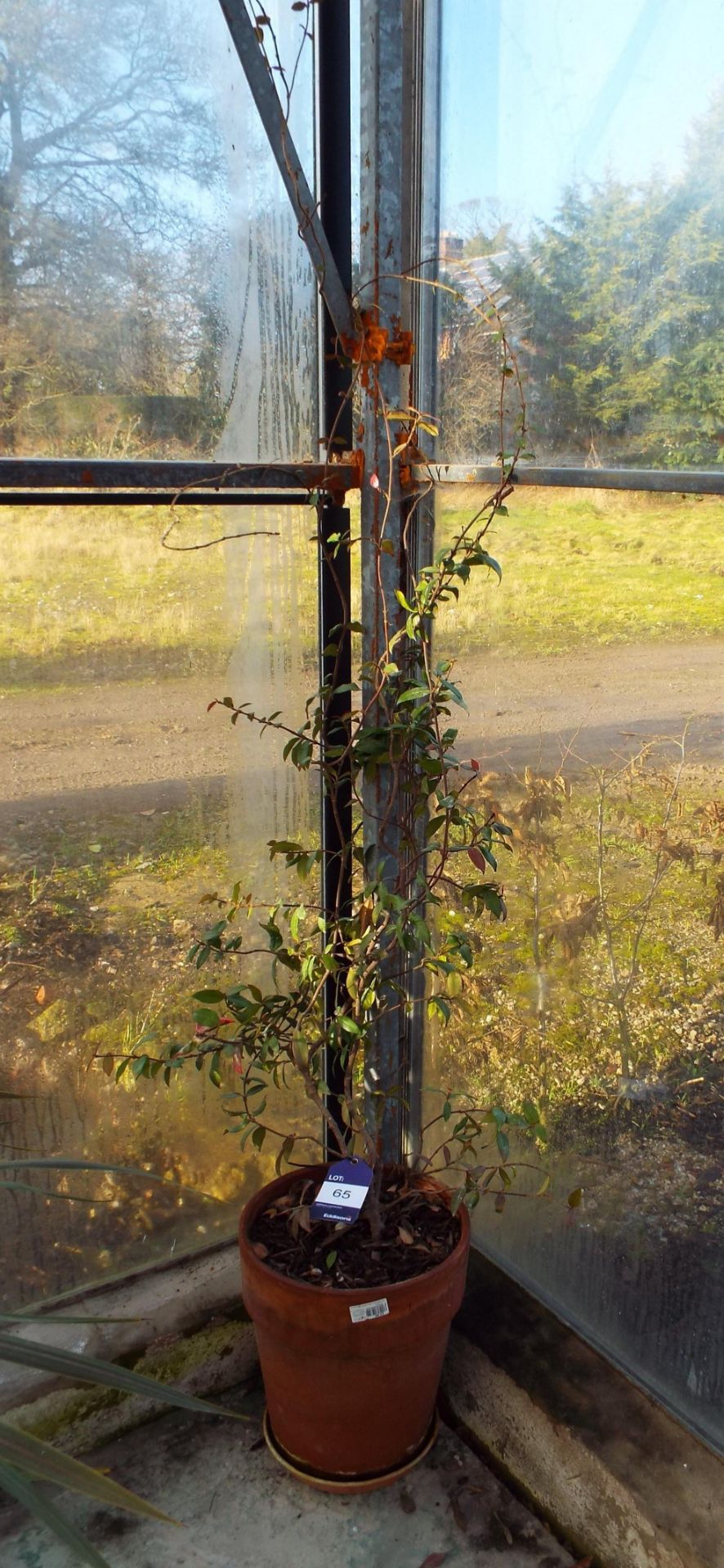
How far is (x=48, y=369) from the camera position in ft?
5.25

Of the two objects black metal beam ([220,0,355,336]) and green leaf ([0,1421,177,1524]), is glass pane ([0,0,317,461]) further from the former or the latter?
green leaf ([0,1421,177,1524])

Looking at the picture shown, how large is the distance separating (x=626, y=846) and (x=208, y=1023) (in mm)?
715

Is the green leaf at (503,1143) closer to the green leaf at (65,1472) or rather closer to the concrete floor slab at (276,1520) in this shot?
the concrete floor slab at (276,1520)

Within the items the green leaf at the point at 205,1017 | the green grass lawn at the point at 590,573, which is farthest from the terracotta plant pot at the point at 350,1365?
the green grass lawn at the point at 590,573

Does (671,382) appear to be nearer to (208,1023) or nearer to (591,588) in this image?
(591,588)

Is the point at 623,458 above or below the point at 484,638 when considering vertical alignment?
above

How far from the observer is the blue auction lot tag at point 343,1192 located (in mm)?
1761

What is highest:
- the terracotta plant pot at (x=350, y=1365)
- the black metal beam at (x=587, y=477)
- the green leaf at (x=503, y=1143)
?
the black metal beam at (x=587, y=477)

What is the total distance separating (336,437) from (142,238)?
0.42 meters

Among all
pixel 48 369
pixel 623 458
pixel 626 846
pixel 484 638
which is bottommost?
pixel 626 846

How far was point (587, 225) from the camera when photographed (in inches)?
60.1

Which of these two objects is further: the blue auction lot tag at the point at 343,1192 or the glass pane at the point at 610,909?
the blue auction lot tag at the point at 343,1192

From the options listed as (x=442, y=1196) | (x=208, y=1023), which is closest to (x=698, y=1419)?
(x=442, y=1196)

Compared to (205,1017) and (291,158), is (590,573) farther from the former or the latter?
(205,1017)
